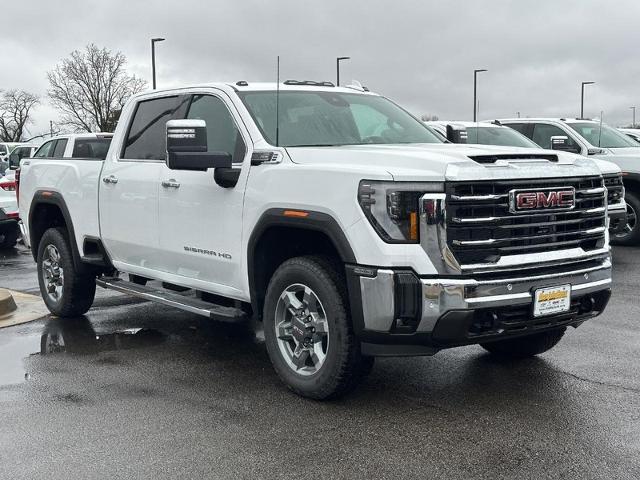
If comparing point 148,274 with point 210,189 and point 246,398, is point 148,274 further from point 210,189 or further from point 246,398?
point 246,398

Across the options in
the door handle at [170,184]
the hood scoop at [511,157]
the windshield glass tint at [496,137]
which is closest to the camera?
the hood scoop at [511,157]

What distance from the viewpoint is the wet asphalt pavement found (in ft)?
12.8

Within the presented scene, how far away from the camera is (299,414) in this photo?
465 centimetres

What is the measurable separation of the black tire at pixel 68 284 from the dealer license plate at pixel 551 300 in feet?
14.5

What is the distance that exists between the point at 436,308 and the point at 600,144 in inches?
361

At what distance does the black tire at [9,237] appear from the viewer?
1312 centimetres

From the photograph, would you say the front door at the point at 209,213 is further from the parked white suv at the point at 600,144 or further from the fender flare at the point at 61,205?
the parked white suv at the point at 600,144

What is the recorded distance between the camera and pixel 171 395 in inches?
200

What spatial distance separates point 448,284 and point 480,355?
1.92 m

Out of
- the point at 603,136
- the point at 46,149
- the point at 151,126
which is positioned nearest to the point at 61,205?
the point at 151,126

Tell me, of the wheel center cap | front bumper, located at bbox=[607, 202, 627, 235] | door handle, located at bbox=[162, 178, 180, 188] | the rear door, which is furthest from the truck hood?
front bumper, located at bbox=[607, 202, 627, 235]

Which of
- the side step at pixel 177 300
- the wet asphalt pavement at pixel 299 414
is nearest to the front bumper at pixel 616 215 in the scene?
the wet asphalt pavement at pixel 299 414

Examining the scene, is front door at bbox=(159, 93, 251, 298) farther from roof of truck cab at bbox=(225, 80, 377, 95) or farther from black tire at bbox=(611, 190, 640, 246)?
black tire at bbox=(611, 190, 640, 246)

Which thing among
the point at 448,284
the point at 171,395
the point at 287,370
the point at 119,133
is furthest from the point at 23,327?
the point at 448,284
